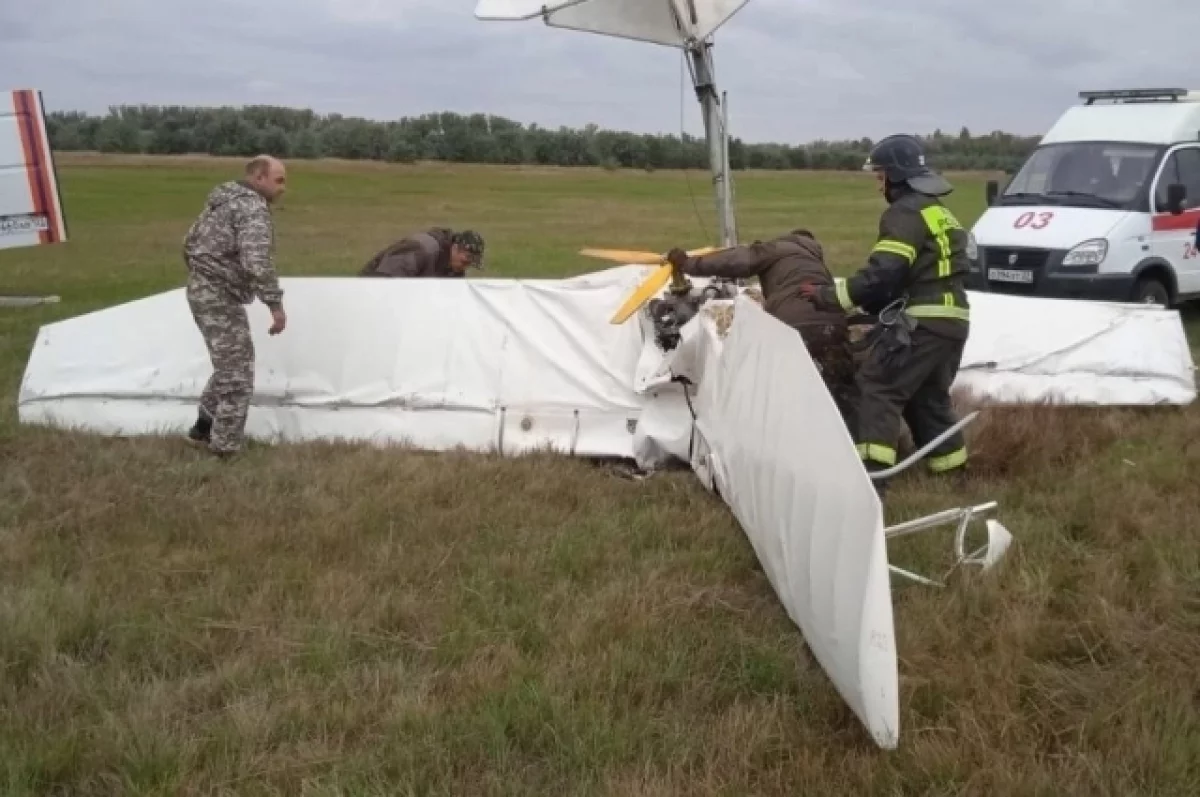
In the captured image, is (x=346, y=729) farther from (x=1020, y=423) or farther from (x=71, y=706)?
(x=1020, y=423)

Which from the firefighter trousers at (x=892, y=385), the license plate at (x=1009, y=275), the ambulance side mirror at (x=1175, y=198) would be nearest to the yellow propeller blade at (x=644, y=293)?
the firefighter trousers at (x=892, y=385)

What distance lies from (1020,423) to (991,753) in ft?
11.4

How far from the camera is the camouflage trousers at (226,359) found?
255 inches

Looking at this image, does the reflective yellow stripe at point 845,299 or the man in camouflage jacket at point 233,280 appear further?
the man in camouflage jacket at point 233,280

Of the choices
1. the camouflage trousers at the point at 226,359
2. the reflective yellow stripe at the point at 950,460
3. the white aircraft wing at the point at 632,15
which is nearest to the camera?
the reflective yellow stripe at the point at 950,460

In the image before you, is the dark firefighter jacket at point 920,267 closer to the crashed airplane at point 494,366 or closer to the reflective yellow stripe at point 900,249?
the reflective yellow stripe at point 900,249

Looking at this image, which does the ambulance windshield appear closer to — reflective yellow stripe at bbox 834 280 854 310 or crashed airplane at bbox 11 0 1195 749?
crashed airplane at bbox 11 0 1195 749

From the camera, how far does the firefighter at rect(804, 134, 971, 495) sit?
5480 millimetres

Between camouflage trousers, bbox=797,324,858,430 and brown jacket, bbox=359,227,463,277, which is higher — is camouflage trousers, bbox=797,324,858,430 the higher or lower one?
the lower one

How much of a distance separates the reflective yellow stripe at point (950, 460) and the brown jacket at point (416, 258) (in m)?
4.01

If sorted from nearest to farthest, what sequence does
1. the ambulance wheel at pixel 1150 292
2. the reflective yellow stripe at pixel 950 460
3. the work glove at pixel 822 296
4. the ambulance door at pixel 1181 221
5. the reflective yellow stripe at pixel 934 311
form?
the reflective yellow stripe at pixel 934 311, the work glove at pixel 822 296, the reflective yellow stripe at pixel 950 460, the ambulance wheel at pixel 1150 292, the ambulance door at pixel 1181 221

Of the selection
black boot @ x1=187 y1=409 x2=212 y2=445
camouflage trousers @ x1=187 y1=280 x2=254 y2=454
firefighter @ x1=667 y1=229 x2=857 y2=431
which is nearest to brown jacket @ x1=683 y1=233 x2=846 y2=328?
firefighter @ x1=667 y1=229 x2=857 y2=431

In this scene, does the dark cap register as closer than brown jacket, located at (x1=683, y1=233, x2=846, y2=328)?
No

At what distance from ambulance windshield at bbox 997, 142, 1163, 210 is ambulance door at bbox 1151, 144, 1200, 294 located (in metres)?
0.18
